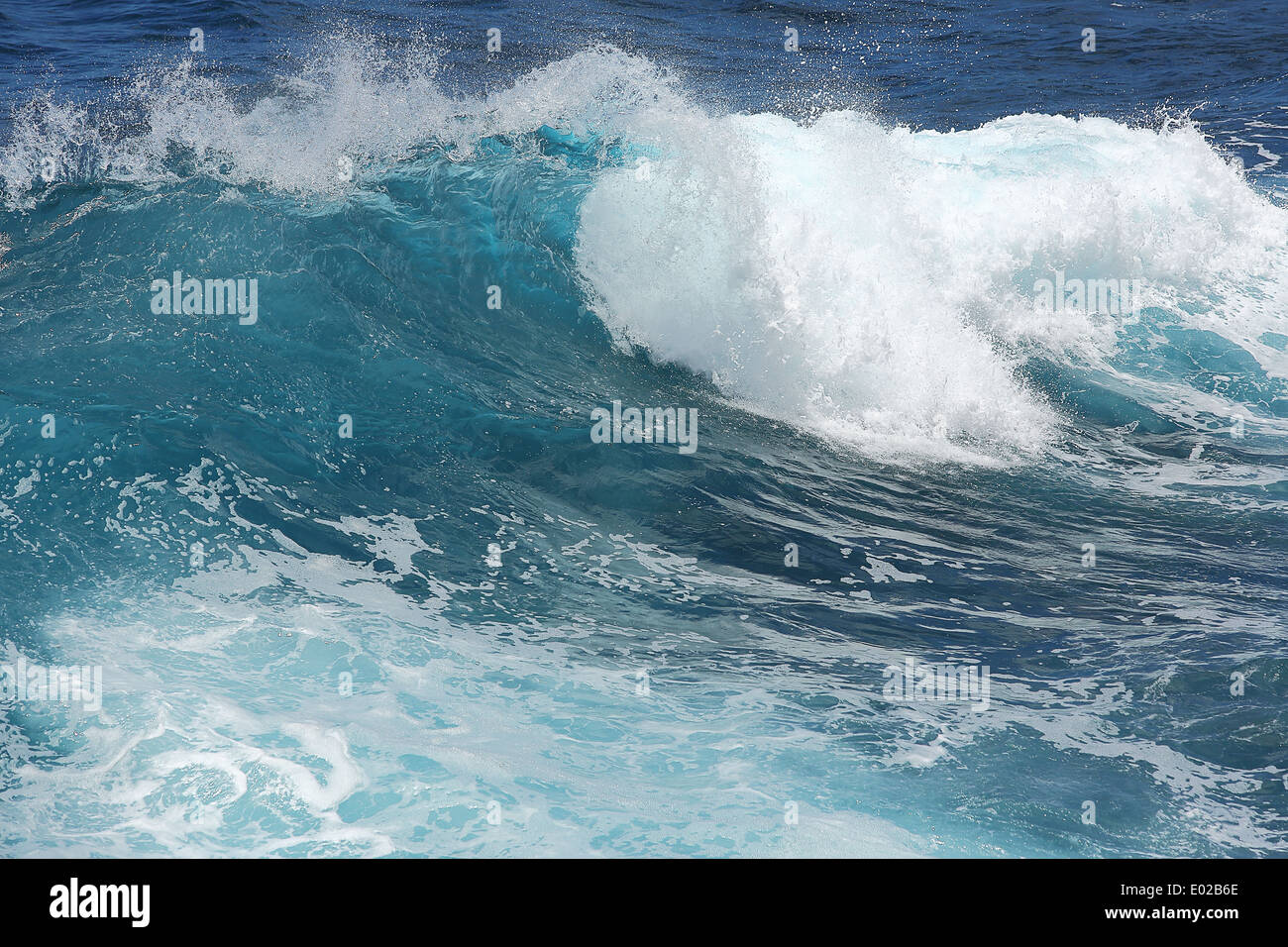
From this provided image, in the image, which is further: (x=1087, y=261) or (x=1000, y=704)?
(x=1087, y=261)

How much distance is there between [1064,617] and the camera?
6242 millimetres

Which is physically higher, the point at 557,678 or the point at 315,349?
the point at 315,349

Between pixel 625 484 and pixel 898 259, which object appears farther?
pixel 898 259

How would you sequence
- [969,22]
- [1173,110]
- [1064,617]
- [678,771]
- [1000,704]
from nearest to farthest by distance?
1. [678,771]
2. [1000,704]
3. [1064,617]
4. [1173,110]
5. [969,22]

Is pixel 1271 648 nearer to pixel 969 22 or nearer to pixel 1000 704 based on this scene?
pixel 1000 704

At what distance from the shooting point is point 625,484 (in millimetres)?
7414

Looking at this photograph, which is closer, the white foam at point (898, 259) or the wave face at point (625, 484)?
the wave face at point (625, 484)

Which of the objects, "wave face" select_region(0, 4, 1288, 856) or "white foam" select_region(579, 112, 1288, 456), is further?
"white foam" select_region(579, 112, 1288, 456)

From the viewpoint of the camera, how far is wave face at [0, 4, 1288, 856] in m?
4.80

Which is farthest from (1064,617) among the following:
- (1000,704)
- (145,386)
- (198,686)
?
(145,386)

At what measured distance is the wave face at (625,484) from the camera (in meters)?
4.80

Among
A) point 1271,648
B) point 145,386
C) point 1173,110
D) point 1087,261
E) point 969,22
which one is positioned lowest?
point 1271,648

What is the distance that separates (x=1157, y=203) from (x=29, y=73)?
1581 cm

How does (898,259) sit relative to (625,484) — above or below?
above
